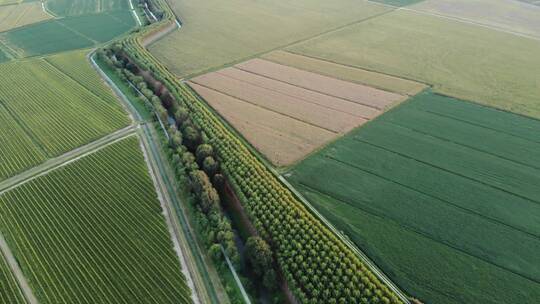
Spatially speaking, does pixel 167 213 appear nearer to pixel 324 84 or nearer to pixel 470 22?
pixel 324 84

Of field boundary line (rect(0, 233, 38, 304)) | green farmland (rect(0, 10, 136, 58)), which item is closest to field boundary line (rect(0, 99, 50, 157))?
field boundary line (rect(0, 233, 38, 304))

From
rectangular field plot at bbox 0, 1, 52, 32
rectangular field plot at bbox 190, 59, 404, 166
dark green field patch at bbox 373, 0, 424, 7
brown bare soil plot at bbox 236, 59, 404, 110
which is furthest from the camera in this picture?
dark green field patch at bbox 373, 0, 424, 7

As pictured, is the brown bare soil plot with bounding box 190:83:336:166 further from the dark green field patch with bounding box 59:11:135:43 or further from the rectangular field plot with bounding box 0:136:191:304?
the dark green field patch with bounding box 59:11:135:43

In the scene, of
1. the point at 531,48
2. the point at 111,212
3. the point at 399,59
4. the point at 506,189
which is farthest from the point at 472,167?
the point at 531,48

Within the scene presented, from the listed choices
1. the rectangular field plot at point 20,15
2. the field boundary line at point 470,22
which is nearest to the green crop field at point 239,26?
the field boundary line at point 470,22

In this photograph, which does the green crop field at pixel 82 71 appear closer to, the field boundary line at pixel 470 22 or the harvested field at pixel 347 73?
the harvested field at pixel 347 73

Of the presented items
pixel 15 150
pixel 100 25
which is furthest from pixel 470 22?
pixel 15 150
